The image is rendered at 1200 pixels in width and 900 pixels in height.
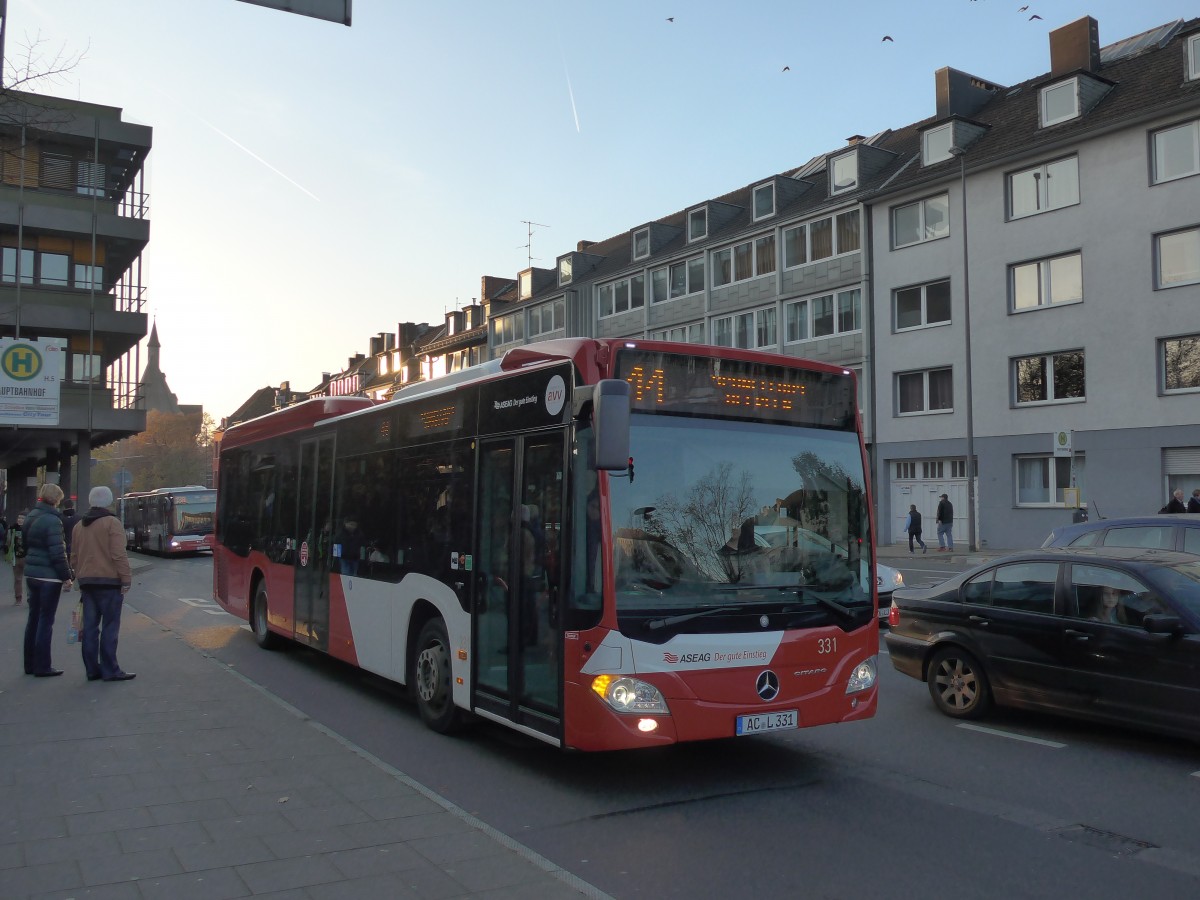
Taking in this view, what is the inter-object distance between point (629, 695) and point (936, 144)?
1365 inches

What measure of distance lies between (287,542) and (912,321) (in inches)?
1150

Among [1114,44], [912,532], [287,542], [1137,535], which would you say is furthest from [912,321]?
[287,542]

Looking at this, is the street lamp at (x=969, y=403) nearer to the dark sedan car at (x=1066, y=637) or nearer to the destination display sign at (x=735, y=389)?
the dark sedan car at (x=1066, y=637)

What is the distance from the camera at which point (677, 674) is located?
6.07 meters

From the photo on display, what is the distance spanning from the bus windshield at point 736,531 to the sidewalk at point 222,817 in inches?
65.9

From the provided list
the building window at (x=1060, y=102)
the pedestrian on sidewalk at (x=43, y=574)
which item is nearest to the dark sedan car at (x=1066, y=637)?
the pedestrian on sidewalk at (x=43, y=574)

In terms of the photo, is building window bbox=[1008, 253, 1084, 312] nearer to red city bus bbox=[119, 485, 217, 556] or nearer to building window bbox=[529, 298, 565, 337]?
building window bbox=[529, 298, 565, 337]

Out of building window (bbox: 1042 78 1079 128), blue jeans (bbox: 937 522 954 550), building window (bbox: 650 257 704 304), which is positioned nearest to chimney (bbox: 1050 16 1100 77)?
building window (bbox: 1042 78 1079 128)

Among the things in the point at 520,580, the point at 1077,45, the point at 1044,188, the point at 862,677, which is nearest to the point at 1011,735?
the point at 862,677

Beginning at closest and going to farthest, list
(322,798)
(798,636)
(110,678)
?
(322,798) < (798,636) < (110,678)

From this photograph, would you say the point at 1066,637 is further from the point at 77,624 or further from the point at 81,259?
the point at 81,259

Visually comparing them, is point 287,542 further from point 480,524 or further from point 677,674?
point 677,674

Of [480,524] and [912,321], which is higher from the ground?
[912,321]

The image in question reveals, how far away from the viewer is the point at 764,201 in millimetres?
43781
